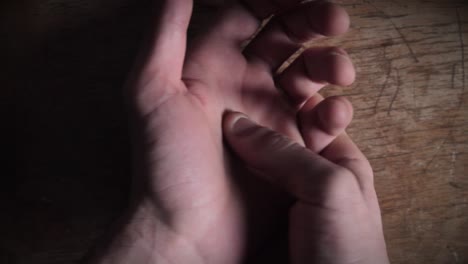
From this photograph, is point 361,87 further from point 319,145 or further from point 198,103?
point 198,103

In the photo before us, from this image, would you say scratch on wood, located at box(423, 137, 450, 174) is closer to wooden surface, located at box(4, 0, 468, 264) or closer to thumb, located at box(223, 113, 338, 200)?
wooden surface, located at box(4, 0, 468, 264)

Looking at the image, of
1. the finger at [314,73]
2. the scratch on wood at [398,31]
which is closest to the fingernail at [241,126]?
the finger at [314,73]

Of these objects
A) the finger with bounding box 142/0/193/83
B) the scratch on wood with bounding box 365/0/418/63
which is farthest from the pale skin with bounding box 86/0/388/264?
the scratch on wood with bounding box 365/0/418/63

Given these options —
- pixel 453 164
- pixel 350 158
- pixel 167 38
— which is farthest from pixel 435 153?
pixel 167 38

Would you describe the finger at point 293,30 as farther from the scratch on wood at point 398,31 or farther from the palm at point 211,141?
the scratch on wood at point 398,31

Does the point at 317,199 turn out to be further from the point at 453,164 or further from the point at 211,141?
the point at 453,164

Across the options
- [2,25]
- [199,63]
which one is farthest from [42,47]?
[199,63]
